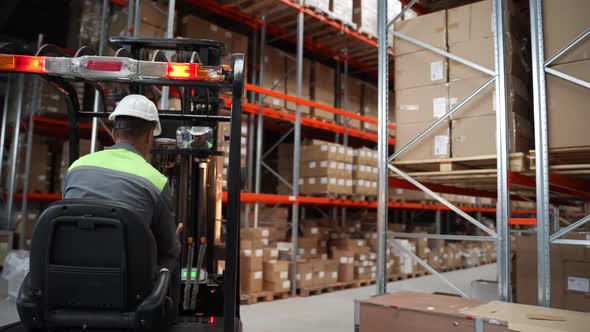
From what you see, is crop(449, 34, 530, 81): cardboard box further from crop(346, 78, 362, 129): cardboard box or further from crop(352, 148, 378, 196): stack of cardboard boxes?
crop(346, 78, 362, 129): cardboard box

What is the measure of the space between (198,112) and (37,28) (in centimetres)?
800

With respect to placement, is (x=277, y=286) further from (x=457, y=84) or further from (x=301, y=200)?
(x=457, y=84)

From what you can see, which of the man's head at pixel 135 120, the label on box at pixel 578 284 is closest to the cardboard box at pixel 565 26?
the label on box at pixel 578 284

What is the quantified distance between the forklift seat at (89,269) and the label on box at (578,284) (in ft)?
12.6

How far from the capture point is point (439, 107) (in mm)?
4480

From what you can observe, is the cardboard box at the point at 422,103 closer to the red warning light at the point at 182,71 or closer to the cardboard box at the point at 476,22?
the cardboard box at the point at 476,22

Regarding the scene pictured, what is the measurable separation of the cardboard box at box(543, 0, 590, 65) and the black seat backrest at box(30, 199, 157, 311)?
3503 millimetres

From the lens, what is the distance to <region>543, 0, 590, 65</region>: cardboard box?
370 cm

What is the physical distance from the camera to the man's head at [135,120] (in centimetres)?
226

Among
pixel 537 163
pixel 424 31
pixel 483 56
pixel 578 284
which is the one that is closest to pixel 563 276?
pixel 578 284

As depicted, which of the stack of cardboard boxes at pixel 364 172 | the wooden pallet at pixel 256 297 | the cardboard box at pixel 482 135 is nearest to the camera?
the cardboard box at pixel 482 135

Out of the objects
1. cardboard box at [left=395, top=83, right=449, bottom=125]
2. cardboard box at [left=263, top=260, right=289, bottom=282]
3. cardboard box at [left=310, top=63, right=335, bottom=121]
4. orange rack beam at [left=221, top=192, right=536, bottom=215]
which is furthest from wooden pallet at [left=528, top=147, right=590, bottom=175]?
cardboard box at [left=310, top=63, right=335, bottom=121]

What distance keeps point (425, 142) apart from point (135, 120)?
3055 millimetres

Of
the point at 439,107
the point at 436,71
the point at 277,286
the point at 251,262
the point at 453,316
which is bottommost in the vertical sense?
the point at 277,286
